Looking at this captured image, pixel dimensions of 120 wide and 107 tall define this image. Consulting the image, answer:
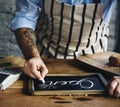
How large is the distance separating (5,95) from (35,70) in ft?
0.54

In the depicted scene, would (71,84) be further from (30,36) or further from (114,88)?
(30,36)

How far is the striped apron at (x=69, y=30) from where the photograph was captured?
4.62 feet

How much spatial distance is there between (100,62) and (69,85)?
0.25 meters

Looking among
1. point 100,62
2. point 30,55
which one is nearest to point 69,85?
point 100,62

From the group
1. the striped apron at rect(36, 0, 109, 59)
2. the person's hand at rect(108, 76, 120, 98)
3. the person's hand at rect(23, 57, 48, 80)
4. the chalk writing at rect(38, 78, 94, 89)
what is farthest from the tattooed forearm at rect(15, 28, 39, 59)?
the person's hand at rect(108, 76, 120, 98)

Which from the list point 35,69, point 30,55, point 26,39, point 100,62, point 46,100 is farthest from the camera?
point 26,39

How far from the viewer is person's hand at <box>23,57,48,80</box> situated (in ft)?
3.37

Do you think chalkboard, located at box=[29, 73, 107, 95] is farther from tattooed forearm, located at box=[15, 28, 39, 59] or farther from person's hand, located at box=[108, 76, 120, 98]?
tattooed forearm, located at box=[15, 28, 39, 59]

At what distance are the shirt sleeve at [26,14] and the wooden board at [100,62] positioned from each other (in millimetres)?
374

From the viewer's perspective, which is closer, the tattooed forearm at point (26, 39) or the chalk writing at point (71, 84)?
the chalk writing at point (71, 84)

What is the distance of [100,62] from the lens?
1163 millimetres

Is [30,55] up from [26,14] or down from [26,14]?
down

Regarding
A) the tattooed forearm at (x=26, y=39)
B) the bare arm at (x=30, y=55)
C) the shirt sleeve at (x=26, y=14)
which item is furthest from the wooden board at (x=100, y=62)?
the shirt sleeve at (x=26, y=14)

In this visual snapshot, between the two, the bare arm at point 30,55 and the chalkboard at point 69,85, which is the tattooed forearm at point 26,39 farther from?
the chalkboard at point 69,85
